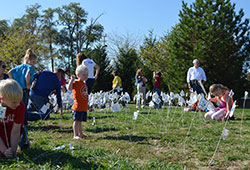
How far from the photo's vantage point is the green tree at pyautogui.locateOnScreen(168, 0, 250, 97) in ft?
38.8

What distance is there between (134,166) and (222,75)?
1048 centimetres

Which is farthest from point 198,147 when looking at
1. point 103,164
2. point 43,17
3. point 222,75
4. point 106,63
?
point 43,17

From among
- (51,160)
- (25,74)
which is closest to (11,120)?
(51,160)

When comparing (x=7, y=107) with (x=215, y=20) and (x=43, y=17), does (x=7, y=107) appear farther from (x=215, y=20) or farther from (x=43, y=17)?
(x=43, y=17)

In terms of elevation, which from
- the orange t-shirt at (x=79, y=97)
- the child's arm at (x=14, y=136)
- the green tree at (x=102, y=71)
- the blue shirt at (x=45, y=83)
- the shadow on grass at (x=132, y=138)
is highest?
the green tree at (x=102, y=71)

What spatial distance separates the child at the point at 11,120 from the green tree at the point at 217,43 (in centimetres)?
1014

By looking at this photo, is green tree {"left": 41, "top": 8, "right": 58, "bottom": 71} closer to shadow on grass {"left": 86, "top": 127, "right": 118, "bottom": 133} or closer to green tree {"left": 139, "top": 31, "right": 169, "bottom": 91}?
green tree {"left": 139, "top": 31, "right": 169, "bottom": 91}

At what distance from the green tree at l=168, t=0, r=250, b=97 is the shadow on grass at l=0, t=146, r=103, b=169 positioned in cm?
994

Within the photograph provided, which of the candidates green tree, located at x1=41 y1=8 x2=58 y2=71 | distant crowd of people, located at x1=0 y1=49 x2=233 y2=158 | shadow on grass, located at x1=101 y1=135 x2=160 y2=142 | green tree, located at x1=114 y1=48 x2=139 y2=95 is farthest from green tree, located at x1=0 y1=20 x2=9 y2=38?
shadow on grass, located at x1=101 y1=135 x2=160 y2=142

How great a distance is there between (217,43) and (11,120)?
1074 centimetres

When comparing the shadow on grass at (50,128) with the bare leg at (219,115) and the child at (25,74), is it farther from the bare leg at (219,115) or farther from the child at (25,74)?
the bare leg at (219,115)

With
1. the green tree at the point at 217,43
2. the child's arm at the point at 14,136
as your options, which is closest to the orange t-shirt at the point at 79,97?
the child's arm at the point at 14,136

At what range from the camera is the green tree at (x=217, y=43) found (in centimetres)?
1183

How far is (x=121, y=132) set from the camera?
4617 millimetres
